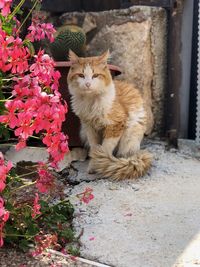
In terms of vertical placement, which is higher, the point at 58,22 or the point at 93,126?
the point at 58,22

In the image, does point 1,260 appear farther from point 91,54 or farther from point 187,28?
point 187,28

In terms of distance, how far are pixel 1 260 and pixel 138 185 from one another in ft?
4.08

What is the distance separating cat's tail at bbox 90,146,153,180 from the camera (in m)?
2.88

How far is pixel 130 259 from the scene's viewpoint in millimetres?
1907

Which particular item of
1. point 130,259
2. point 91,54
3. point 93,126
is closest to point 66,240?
point 130,259

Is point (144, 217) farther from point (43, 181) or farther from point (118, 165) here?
point (43, 181)

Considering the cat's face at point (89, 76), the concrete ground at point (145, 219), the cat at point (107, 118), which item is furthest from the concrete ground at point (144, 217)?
the cat's face at point (89, 76)

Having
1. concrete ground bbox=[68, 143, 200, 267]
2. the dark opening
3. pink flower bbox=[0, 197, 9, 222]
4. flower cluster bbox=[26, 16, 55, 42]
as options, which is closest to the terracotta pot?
concrete ground bbox=[68, 143, 200, 267]

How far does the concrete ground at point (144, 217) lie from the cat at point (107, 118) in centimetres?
11

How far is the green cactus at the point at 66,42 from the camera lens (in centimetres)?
334

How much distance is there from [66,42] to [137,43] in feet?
2.13

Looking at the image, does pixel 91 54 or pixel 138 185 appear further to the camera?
pixel 91 54

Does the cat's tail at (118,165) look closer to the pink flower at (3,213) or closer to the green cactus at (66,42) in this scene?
the green cactus at (66,42)

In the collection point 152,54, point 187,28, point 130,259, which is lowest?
point 130,259
